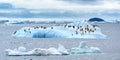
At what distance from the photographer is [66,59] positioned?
40.1 metres

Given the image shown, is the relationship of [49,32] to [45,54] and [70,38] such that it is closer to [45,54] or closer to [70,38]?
[70,38]

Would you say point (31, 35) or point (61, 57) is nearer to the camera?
point (61, 57)

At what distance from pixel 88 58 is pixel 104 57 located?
7.14 ft

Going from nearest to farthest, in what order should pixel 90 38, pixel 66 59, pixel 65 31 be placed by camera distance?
pixel 66 59
pixel 65 31
pixel 90 38

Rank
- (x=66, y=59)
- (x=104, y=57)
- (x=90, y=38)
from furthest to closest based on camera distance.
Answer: (x=90, y=38)
(x=104, y=57)
(x=66, y=59)

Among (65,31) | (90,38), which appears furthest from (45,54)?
(90,38)

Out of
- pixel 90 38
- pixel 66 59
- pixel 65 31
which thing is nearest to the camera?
pixel 66 59

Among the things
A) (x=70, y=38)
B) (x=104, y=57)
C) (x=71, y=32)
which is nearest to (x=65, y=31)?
(x=71, y=32)

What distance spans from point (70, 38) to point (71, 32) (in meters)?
5.53

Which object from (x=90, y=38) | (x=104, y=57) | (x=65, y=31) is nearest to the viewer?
(x=104, y=57)

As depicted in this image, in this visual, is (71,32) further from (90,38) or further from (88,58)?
(88,58)

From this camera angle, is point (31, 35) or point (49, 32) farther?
Result: point (31, 35)

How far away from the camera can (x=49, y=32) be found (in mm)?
71188

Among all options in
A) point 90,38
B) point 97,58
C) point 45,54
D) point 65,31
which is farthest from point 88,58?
point 90,38
